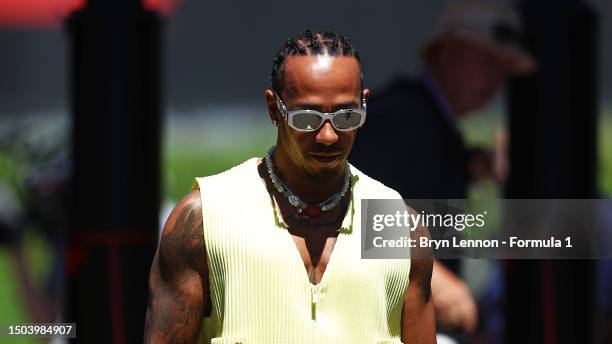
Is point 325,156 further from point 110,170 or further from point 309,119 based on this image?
point 110,170

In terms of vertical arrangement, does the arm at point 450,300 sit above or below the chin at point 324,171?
below

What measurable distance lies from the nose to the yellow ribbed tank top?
21cm

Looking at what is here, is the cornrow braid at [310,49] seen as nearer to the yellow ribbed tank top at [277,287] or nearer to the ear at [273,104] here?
the ear at [273,104]

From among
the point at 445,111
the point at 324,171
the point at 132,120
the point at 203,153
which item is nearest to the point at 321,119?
the point at 324,171

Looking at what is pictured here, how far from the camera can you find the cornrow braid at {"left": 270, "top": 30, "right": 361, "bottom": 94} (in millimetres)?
2623

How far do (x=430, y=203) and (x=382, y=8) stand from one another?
80.4 inches

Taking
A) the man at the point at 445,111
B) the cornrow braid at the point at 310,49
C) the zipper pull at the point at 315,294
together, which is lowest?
the zipper pull at the point at 315,294

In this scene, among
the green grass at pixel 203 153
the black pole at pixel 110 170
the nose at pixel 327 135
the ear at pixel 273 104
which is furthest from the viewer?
the green grass at pixel 203 153

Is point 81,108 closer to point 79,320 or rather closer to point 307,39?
point 79,320

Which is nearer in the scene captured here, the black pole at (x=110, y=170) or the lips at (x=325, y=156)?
the lips at (x=325, y=156)

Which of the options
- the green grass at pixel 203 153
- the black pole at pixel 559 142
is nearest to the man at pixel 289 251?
the black pole at pixel 559 142

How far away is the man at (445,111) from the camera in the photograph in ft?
12.1

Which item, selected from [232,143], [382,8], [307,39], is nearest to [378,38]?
[382,8]

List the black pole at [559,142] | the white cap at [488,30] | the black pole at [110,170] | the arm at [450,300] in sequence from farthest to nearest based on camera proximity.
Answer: the black pole at [559,142]
the white cap at [488,30]
the black pole at [110,170]
the arm at [450,300]
